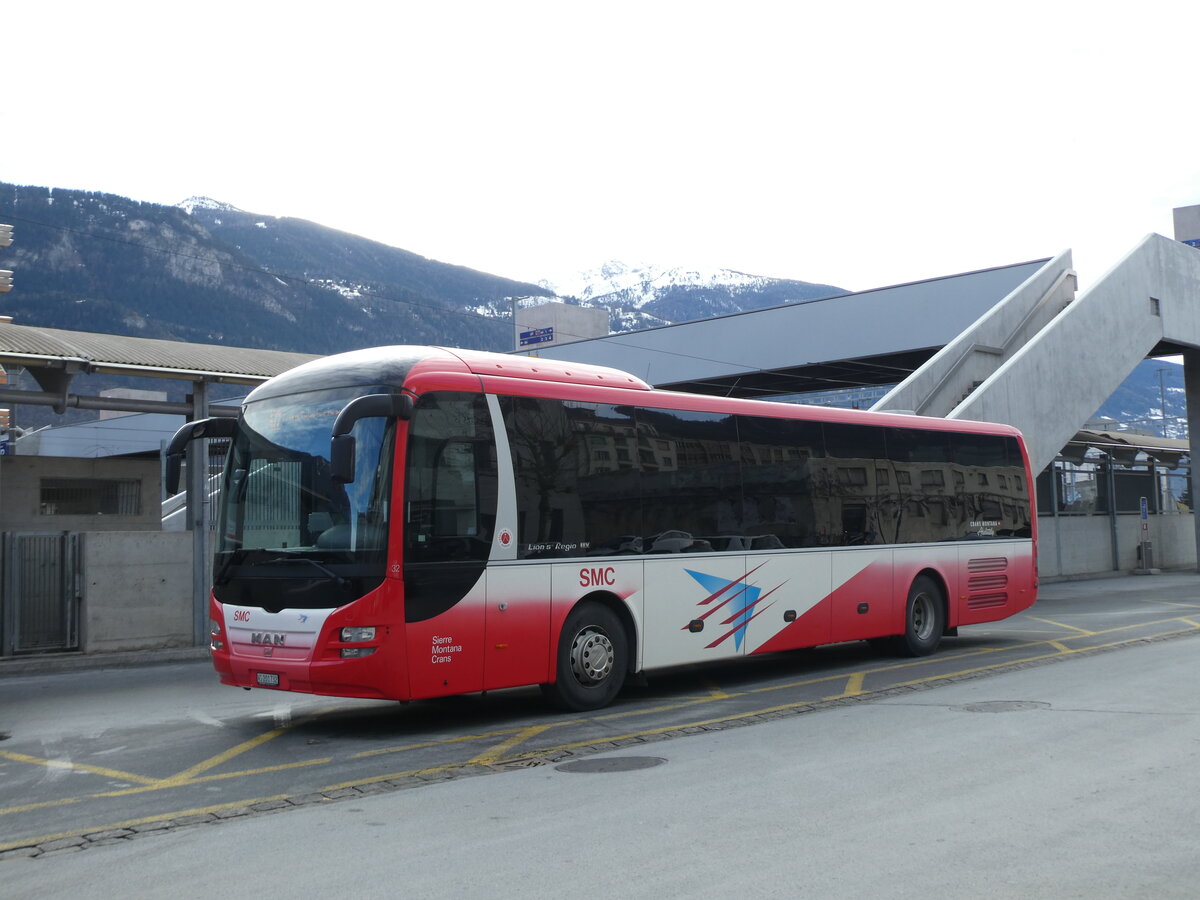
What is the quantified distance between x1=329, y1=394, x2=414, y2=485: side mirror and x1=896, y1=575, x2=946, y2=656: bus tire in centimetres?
796

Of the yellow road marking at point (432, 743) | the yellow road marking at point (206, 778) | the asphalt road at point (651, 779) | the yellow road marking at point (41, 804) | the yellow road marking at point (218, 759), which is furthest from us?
the yellow road marking at point (432, 743)

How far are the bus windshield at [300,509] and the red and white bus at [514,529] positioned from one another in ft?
0.06

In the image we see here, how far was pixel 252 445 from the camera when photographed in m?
10.0

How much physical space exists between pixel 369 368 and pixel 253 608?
2167mm

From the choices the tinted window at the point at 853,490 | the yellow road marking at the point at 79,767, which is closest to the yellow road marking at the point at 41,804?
the yellow road marking at the point at 79,767

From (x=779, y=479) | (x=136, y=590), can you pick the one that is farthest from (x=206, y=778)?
(x=136, y=590)

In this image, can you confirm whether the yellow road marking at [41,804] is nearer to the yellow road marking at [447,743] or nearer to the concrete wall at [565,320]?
the yellow road marking at [447,743]

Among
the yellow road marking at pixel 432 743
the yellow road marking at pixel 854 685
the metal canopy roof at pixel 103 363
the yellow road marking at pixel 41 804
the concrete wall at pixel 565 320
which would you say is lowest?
the yellow road marking at pixel 854 685

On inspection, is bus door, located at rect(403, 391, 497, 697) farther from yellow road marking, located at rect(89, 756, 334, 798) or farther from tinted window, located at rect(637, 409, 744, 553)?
tinted window, located at rect(637, 409, 744, 553)

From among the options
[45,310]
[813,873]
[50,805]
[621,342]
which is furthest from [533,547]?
[45,310]

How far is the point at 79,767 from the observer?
27.1ft

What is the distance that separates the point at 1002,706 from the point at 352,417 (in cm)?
605

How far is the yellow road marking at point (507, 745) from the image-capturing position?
816cm

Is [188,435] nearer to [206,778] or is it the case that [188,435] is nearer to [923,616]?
[206,778]
